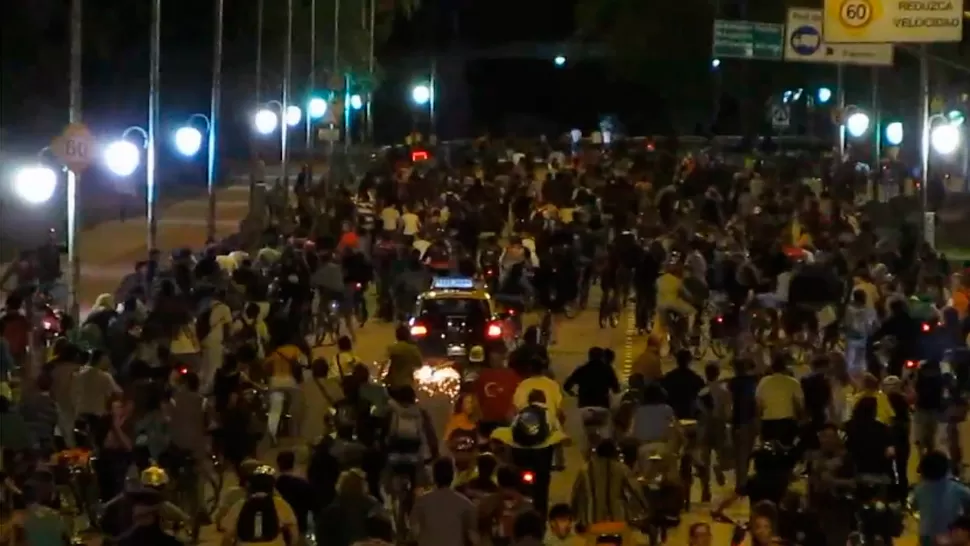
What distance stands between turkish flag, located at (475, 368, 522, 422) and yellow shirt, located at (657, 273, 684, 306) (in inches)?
380

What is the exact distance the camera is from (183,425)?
55.9ft

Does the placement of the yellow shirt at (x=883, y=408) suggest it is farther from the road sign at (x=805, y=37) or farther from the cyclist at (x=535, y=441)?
the road sign at (x=805, y=37)

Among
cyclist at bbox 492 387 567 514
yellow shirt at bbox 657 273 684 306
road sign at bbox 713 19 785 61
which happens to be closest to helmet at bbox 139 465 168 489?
cyclist at bbox 492 387 567 514

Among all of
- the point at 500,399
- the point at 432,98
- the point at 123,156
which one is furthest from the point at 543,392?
the point at 432,98

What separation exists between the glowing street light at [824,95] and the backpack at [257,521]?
60.9 meters

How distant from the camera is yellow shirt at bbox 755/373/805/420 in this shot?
17984 millimetres

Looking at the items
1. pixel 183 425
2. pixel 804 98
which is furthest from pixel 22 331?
pixel 804 98

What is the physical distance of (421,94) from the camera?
85.0 meters

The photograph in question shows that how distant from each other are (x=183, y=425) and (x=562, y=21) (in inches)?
3590

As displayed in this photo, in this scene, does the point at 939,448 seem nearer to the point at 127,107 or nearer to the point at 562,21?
the point at 127,107

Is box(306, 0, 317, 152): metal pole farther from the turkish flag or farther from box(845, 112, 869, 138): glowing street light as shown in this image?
the turkish flag

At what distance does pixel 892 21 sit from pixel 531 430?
14.3m

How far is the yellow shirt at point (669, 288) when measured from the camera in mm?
27938

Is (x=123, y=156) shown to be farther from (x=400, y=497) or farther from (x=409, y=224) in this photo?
(x=400, y=497)
